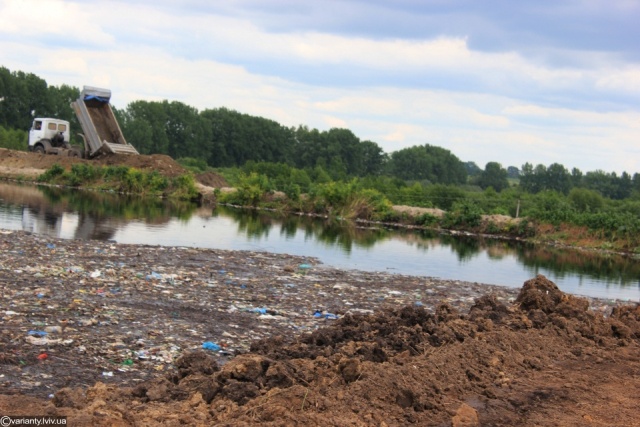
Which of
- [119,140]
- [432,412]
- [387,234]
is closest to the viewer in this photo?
[432,412]

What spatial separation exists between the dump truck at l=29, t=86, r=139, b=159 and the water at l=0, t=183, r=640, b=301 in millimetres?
6921

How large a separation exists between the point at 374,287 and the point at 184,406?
7.72 metres

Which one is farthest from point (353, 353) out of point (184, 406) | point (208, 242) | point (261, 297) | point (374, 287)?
point (208, 242)

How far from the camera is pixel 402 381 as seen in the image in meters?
5.95

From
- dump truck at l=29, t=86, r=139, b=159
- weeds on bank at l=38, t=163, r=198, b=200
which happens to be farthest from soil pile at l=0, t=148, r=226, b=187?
weeds on bank at l=38, t=163, r=198, b=200

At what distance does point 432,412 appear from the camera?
5684mm

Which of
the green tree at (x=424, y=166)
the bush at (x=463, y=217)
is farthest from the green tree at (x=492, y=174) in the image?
the bush at (x=463, y=217)

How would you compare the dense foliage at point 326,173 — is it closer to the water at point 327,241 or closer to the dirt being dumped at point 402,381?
the water at point 327,241

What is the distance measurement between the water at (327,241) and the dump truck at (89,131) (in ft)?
22.7

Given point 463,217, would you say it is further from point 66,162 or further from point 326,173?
point 326,173

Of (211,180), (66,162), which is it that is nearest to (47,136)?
(66,162)

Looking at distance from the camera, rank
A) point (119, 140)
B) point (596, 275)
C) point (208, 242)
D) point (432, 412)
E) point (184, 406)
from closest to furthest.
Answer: point (184, 406), point (432, 412), point (208, 242), point (596, 275), point (119, 140)

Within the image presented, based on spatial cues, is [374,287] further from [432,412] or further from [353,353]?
[432,412]

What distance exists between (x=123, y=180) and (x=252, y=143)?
152ft
